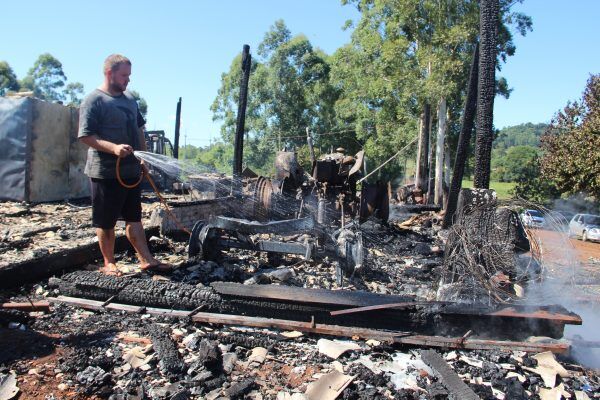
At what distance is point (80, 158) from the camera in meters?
14.1

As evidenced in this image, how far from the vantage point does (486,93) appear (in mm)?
6367

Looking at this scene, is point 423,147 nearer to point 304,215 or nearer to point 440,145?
point 440,145

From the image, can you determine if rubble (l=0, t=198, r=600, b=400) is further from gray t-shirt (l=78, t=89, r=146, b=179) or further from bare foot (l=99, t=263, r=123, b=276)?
gray t-shirt (l=78, t=89, r=146, b=179)

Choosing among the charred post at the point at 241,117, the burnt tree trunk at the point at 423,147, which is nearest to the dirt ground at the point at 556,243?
the charred post at the point at 241,117

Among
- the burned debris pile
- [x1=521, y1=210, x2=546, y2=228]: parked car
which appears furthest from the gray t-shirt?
[x1=521, y1=210, x2=546, y2=228]: parked car

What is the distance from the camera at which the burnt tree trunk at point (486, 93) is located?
623 centimetres

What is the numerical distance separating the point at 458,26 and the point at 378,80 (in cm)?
514

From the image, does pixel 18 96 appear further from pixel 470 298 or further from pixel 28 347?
pixel 470 298

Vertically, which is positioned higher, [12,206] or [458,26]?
[458,26]

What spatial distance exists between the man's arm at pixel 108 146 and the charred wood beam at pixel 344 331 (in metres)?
1.46

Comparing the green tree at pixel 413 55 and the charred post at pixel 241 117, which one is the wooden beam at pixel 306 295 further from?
the green tree at pixel 413 55

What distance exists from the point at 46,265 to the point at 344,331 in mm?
3358

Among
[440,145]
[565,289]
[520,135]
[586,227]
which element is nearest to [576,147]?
[586,227]

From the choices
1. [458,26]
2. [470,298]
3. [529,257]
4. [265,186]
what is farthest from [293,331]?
[458,26]
